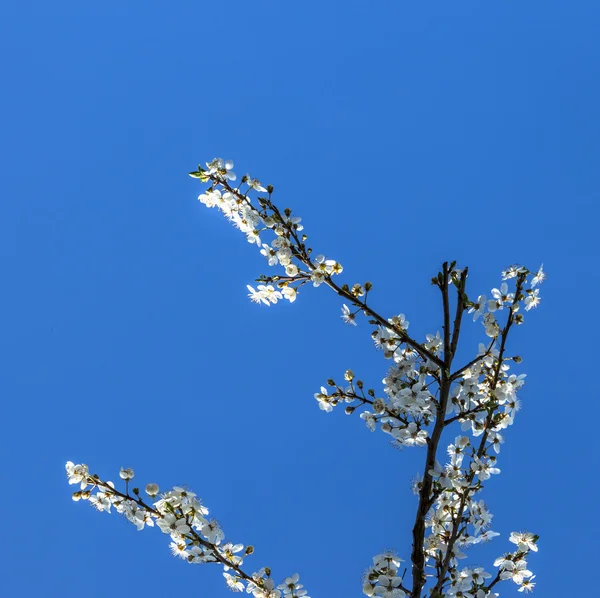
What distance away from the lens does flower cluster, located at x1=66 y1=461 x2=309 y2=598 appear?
3.96 metres

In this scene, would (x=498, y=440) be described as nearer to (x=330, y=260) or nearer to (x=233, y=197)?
(x=330, y=260)

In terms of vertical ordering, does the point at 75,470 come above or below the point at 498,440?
below

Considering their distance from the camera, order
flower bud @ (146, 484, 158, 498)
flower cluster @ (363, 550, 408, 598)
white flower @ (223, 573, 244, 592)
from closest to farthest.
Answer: flower cluster @ (363, 550, 408, 598) → flower bud @ (146, 484, 158, 498) → white flower @ (223, 573, 244, 592)

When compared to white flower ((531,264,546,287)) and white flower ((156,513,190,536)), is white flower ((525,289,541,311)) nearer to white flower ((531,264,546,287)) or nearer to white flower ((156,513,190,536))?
white flower ((531,264,546,287))

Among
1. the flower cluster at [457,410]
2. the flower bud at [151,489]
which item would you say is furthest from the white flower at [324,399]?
the flower bud at [151,489]

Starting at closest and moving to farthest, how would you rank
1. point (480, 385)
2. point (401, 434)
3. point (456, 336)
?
point (456, 336)
point (401, 434)
point (480, 385)

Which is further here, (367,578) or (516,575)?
(516,575)

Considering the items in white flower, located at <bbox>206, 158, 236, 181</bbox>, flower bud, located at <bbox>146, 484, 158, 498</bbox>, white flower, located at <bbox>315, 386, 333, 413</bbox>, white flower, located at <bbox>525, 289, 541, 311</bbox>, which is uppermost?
white flower, located at <bbox>206, 158, 236, 181</bbox>

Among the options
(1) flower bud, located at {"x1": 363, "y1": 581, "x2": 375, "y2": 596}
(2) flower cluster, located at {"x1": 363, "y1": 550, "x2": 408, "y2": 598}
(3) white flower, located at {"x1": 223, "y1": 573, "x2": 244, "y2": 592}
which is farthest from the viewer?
(3) white flower, located at {"x1": 223, "y1": 573, "x2": 244, "y2": 592}

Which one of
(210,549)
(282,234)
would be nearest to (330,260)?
(282,234)

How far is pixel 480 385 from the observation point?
4.35m

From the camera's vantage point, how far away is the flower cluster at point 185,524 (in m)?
3.96

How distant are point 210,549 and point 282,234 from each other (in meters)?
2.20

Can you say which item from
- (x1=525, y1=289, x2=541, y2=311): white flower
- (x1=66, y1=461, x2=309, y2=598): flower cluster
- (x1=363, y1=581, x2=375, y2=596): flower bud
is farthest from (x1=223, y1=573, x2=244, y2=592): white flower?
(x1=525, y1=289, x2=541, y2=311): white flower
